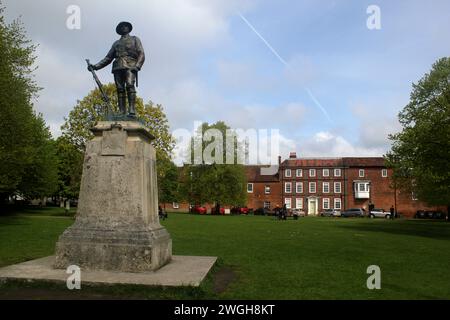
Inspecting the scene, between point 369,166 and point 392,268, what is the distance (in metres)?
70.0

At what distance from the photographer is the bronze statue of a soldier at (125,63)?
998cm

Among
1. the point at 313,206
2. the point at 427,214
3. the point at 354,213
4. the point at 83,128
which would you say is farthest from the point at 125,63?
the point at 313,206

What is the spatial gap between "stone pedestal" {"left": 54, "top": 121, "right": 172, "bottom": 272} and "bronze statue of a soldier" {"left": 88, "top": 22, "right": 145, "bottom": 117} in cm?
82

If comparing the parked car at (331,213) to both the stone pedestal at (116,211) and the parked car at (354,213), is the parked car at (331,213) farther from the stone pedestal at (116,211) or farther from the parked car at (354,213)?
the stone pedestal at (116,211)

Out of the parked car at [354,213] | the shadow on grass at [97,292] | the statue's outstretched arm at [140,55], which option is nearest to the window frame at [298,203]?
the parked car at [354,213]

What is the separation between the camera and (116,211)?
9.12 m

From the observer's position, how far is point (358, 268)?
433 inches

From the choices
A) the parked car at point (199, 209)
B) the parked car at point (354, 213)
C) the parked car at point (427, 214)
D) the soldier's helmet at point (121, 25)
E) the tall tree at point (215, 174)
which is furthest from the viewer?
→ the parked car at point (427, 214)

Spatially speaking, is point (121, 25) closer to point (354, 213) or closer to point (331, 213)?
point (354, 213)

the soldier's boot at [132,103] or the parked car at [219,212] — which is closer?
the soldier's boot at [132,103]

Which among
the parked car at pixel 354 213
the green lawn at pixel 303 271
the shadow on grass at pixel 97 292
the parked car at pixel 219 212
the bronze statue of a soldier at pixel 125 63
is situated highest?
the bronze statue of a soldier at pixel 125 63

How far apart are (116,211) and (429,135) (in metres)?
22.1

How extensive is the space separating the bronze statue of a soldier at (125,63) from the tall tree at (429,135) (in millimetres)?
19714
